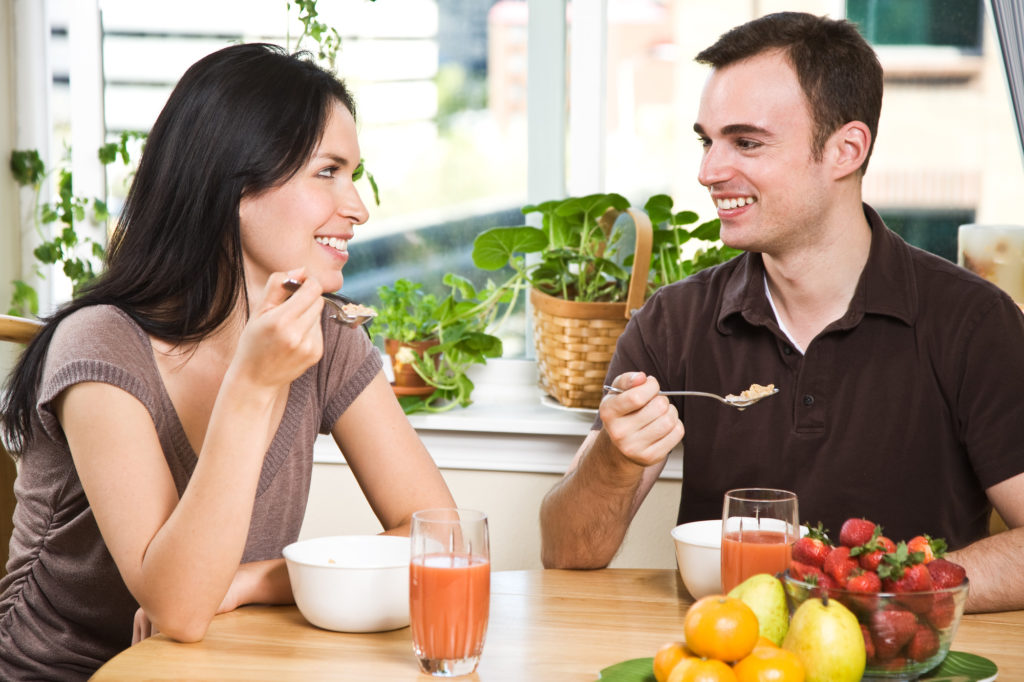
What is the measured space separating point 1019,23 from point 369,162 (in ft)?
4.78

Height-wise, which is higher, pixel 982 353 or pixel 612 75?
pixel 612 75

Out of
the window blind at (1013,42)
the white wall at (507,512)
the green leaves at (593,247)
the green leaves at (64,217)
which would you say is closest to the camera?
the window blind at (1013,42)

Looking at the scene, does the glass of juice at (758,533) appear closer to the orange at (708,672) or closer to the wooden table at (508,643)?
the wooden table at (508,643)

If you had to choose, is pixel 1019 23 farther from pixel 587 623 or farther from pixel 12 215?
pixel 12 215

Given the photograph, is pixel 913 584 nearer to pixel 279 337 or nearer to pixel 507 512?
pixel 279 337

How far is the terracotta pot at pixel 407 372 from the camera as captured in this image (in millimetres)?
2404

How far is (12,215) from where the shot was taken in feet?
8.79

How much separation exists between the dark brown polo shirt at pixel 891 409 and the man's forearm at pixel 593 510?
0.22 metres

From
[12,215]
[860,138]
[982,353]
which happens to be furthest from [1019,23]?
[12,215]

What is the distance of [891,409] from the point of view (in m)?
1.63

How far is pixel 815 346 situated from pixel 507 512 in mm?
936

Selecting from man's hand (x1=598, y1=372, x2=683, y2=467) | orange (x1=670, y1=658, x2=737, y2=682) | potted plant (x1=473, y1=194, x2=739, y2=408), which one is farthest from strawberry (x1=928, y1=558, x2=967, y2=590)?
potted plant (x1=473, y1=194, x2=739, y2=408)

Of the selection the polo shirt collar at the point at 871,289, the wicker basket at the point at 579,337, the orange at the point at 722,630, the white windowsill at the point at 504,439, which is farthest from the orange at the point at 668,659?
the white windowsill at the point at 504,439

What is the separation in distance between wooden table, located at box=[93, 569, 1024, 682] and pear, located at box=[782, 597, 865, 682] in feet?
0.71
